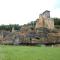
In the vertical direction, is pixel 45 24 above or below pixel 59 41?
above

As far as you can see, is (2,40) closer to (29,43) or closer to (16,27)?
(29,43)

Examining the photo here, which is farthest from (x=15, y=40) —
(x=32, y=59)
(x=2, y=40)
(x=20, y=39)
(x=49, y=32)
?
(x=32, y=59)

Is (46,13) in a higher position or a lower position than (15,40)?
higher

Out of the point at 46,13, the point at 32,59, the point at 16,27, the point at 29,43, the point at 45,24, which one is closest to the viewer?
the point at 32,59

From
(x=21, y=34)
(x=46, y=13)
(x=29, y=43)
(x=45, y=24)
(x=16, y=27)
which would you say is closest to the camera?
(x=29, y=43)

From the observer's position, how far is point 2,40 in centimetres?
2739

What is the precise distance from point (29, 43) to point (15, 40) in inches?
82.9

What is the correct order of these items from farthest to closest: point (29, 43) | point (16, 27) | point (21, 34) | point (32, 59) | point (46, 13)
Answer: point (16, 27)
point (46, 13)
point (21, 34)
point (29, 43)
point (32, 59)

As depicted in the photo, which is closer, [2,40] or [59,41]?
[59,41]

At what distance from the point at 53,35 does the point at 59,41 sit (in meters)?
1.32

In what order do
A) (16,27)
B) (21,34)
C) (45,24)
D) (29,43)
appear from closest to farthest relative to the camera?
(29,43) < (21,34) < (45,24) < (16,27)

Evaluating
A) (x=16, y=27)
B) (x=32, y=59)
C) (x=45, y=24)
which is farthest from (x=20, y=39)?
(x=16, y=27)

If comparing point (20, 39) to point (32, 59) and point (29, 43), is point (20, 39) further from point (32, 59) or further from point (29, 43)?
point (32, 59)

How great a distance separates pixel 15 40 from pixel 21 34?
1284 millimetres
